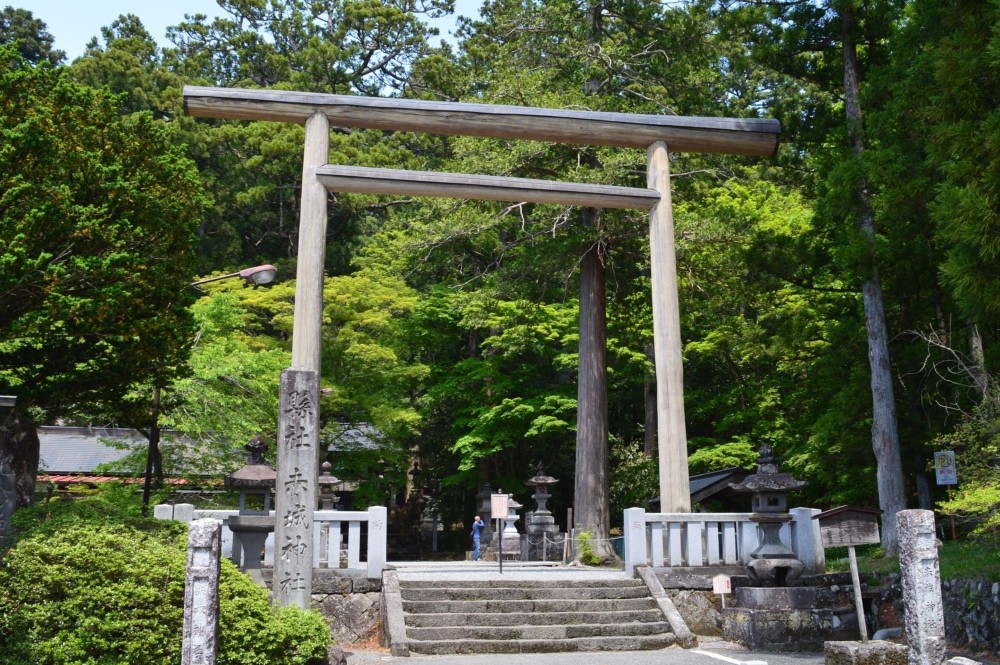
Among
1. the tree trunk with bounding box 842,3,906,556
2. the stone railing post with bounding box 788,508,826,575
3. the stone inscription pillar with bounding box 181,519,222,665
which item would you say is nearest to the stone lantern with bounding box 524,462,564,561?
the tree trunk with bounding box 842,3,906,556

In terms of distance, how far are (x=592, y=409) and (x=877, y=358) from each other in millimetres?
5199

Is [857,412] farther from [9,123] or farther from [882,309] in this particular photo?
[9,123]

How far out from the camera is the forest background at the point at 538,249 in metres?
10.0

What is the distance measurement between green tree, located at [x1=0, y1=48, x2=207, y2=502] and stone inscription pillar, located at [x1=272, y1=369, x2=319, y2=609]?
7.55ft

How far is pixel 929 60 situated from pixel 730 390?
1305cm

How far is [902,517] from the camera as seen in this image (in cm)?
709

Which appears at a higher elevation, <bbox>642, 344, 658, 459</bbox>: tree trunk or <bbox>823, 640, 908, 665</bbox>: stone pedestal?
<bbox>642, 344, 658, 459</bbox>: tree trunk

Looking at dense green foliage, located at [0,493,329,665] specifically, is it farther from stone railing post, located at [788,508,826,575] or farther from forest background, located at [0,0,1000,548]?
stone railing post, located at [788,508,826,575]

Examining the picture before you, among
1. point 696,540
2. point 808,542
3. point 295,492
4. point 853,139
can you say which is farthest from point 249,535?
point 853,139

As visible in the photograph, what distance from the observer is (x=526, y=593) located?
35.9ft

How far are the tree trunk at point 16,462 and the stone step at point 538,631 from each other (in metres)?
4.86

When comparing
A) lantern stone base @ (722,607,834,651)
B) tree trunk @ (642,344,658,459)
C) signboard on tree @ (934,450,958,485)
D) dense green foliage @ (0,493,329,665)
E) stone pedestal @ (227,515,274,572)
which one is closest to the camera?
dense green foliage @ (0,493,329,665)

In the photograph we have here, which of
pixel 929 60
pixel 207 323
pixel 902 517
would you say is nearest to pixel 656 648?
pixel 902 517

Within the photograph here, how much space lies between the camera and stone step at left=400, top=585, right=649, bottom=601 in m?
10.8
